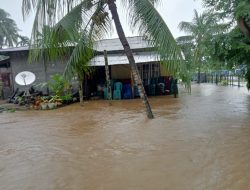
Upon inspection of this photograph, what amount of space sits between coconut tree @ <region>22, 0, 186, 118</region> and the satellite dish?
6392 mm

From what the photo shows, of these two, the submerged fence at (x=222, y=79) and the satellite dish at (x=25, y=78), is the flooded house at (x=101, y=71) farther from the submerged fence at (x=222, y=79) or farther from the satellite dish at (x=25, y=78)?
the submerged fence at (x=222, y=79)

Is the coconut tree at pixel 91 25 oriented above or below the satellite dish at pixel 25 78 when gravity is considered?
above

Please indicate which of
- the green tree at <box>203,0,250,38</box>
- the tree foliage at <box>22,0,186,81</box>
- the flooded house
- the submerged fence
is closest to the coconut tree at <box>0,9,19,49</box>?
the flooded house

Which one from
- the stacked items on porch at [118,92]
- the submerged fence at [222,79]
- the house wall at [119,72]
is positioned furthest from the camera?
the submerged fence at [222,79]

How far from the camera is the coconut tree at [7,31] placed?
33156 mm

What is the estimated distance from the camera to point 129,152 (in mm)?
5438

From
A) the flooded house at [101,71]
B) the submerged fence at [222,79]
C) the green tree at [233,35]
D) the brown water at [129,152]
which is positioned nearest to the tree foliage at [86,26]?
the brown water at [129,152]

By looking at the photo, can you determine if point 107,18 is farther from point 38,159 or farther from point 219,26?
point 38,159

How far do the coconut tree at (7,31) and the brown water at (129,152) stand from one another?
→ 1077 inches

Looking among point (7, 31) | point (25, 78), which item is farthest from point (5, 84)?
point (7, 31)

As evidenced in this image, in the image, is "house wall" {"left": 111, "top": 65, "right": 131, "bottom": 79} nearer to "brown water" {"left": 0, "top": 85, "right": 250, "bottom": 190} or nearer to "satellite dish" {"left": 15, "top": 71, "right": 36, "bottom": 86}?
"satellite dish" {"left": 15, "top": 71, "right": 36, "bottom": 86}

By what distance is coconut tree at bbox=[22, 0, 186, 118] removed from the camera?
261 inches

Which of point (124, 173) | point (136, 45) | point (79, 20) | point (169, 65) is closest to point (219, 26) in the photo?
point (169, 65)

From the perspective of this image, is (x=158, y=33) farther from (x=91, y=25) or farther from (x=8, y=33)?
(x=8, y=33)
